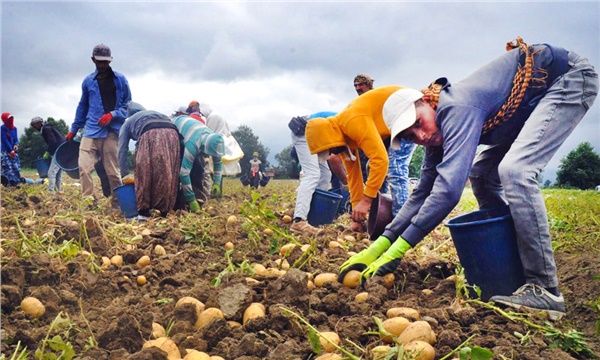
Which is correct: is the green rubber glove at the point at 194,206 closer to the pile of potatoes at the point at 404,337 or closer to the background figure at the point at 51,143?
the background figure at the point at 51,143

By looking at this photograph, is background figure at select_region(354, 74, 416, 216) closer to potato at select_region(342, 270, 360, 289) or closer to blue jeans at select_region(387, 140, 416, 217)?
blue jeans at select_region(387, 140, 416, 217)

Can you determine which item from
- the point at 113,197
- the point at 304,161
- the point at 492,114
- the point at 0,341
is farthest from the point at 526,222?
the point at 113,197

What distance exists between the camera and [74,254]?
9.41ft

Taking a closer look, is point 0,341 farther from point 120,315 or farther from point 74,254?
point 74,254

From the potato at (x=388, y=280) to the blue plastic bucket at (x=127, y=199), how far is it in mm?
3580

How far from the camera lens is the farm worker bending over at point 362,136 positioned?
3531 mm

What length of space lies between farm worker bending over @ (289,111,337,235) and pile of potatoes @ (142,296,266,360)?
1.99 m

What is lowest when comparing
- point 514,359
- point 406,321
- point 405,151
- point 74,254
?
point 514,359

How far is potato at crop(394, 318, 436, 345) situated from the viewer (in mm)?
1857

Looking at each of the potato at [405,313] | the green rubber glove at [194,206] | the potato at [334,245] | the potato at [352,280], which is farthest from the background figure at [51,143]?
the potato at [405,313]

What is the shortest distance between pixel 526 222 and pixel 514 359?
2.13 ft

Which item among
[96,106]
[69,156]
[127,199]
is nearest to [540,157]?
[127,199]

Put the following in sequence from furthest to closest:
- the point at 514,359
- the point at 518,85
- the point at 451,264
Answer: the point at 451,264 < the point at 518,85 < the point at 514,359

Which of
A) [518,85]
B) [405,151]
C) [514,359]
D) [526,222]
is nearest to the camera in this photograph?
[514,359]
